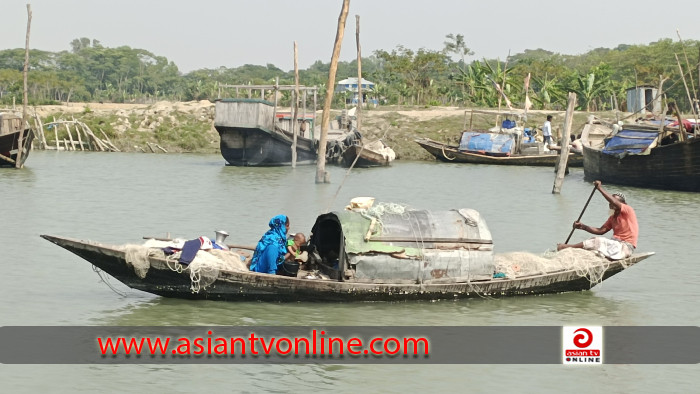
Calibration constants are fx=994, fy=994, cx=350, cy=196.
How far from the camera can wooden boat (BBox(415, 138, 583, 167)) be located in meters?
40.8

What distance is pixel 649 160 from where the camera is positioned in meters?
28.5

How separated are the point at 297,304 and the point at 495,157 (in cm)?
3009

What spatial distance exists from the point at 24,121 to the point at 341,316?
24.6m

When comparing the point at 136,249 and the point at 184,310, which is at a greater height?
the point at 136,249

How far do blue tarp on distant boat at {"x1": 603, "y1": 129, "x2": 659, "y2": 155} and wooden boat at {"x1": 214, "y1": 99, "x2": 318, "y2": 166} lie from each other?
12613 mm

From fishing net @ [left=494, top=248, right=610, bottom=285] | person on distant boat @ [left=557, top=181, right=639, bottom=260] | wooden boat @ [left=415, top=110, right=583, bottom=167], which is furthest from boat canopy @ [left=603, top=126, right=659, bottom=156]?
fishing net @ [left=494, top=248, right=610, bottom=285]

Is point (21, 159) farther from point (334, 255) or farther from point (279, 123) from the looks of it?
point (334, 255)

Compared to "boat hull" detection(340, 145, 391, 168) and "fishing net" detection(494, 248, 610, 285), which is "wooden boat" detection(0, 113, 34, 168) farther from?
"fishing net" detection(494, 248, 610, 285)

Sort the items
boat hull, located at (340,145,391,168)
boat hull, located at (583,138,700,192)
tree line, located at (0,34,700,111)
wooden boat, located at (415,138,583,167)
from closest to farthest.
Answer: boat hull, located at (583,138,700,192) < boat hull, located at (340,145,391,168) < wooden boat, located at (415,138,583,167) < tree line, located at (0,34,700,111)

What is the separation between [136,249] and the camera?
456 inches

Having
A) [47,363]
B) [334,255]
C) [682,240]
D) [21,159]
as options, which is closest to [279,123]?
[21,159]

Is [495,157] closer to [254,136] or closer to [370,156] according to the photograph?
[370,156]

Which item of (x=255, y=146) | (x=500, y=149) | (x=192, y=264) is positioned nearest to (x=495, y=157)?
(x=500, y=149)

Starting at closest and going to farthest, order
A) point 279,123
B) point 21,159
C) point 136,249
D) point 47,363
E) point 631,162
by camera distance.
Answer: point 47,363
point 136,249
point 631,162
point 21,159
point 279,123
